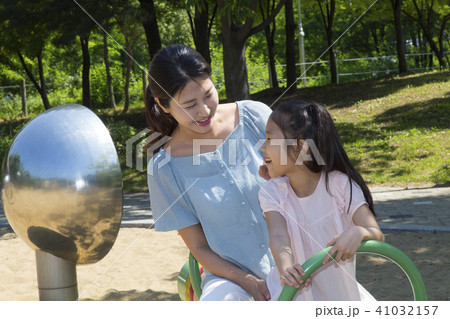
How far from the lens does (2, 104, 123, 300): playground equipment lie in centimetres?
263

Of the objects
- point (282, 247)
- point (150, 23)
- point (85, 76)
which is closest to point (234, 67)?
point (150, 23)

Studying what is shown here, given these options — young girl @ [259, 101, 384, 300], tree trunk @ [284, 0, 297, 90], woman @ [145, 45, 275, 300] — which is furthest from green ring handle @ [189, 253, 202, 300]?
tree trunk @ [284, 0, 297, 90]

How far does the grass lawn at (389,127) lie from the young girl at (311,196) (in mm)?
7031

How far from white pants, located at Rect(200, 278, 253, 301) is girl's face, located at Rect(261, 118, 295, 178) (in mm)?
496

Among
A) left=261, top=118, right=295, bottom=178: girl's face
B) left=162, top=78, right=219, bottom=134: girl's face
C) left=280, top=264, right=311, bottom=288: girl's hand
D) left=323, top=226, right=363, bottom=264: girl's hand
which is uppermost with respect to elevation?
left=162, top=78, right=219, bottom=134: girl's face

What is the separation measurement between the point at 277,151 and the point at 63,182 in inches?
36.6

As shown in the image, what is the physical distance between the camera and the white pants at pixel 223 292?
2412 millimetres

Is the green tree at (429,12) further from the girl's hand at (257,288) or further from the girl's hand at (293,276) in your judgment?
the girl's hand at (293,276)

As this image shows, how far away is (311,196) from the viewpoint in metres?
2.39

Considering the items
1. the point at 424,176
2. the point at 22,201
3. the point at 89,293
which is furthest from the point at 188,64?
the point at 424,176

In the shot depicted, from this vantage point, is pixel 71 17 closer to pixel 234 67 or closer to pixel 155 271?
pixel 234 67

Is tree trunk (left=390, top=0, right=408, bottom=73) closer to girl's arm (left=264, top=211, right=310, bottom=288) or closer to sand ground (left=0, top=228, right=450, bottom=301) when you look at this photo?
sand ground (left=0, top=228, right=450, bottom=301)

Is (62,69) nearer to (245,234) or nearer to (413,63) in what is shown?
(413,63)
